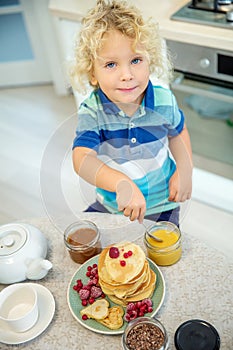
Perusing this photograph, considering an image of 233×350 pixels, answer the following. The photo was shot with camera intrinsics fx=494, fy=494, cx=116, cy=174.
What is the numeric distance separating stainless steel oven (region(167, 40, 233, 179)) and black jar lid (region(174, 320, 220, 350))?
117 centimetres

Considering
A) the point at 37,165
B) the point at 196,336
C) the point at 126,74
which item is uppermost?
the point at 126,74

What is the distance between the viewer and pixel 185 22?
1904mm

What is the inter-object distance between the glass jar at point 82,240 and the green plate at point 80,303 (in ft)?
0.07

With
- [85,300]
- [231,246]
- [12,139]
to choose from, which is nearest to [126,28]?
[85,300]

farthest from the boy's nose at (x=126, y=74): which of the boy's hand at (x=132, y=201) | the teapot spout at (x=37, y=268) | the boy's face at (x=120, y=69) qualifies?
the teapot spout at (x=37, y=268)

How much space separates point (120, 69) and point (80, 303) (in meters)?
0.54

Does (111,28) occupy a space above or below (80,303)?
above

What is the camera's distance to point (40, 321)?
3.57 ft

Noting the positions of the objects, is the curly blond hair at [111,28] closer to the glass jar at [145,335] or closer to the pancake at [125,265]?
the pancake at [125,265]

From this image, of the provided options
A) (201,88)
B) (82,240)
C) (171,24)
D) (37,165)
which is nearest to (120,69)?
(82,240)

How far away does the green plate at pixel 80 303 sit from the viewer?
1046mm

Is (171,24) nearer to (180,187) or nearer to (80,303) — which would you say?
(180,187)

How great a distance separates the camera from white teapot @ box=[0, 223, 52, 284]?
1.15m

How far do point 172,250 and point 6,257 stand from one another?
0.39m
